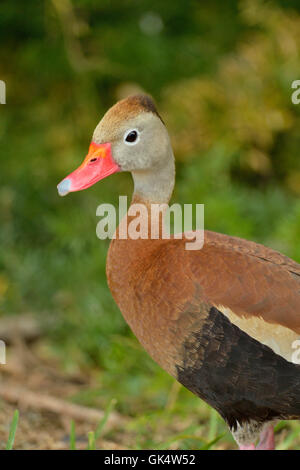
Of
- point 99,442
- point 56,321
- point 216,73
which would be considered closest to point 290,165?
point 216,73

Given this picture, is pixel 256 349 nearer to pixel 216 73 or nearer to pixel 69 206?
pixel 69 206

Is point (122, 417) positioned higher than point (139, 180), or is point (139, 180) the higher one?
point (139, 180)

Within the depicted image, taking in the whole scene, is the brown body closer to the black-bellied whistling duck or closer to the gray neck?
the black-bellied whistling duck

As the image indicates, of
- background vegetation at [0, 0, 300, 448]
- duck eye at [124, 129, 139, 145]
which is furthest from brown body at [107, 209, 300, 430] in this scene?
background vegetation at [0, 0, 300, 448]

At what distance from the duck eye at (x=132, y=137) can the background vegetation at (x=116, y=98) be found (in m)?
1.60

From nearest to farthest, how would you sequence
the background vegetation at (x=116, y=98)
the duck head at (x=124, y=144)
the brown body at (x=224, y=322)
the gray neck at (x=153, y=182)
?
the brown body at (x=224, y=322)
the duck head at (x=124, y=144)
the gray neck at (x=153, y=182)
the background vegetation at (x=116, y=98)

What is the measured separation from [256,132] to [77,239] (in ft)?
4.82

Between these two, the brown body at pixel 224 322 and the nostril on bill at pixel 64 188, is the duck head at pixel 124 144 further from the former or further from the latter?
the brown body at pixel 224 322

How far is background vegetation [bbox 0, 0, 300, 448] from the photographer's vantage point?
3680 mm

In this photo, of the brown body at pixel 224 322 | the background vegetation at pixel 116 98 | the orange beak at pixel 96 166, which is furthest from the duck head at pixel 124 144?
the background vegetation at pixel 116 98

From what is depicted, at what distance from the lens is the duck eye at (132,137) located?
1.96 meters

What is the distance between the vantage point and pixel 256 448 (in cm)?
199

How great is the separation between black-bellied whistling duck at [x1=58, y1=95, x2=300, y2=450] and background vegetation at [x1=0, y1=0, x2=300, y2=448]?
5.28 ft

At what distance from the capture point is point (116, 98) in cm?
447
